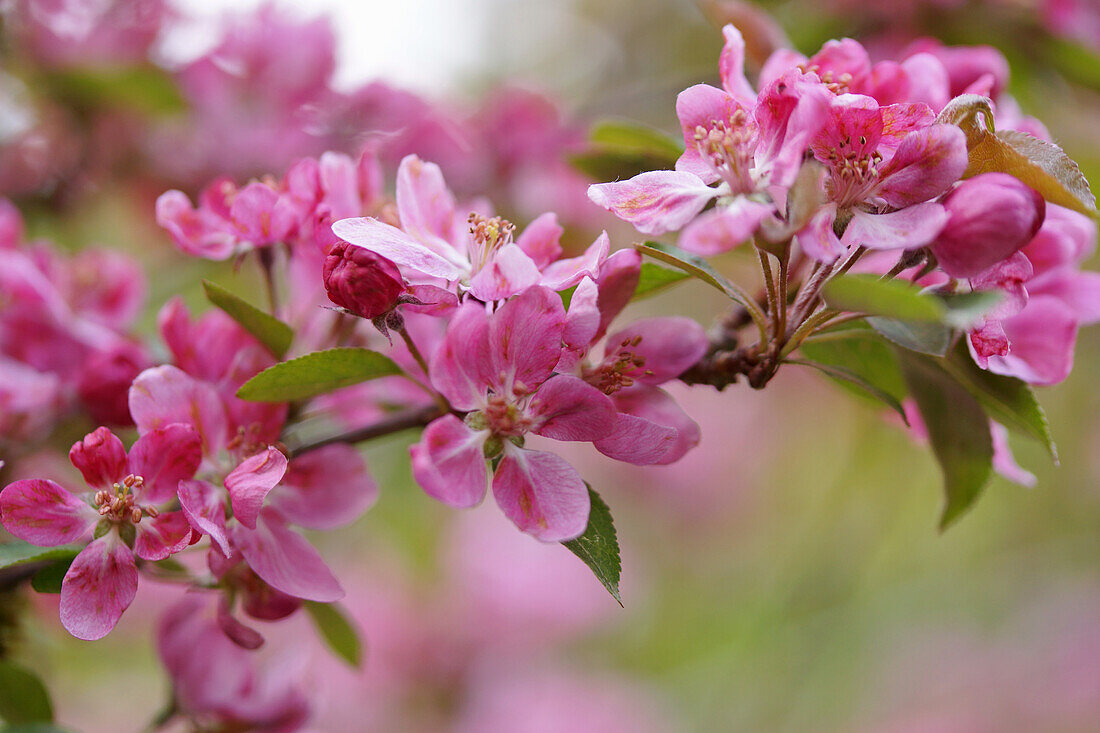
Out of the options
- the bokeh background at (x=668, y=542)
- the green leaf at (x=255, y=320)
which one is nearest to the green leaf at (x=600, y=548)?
the green leaf at (x=255, y=320)

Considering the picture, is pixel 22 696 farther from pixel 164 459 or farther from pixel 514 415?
pixel 514 415

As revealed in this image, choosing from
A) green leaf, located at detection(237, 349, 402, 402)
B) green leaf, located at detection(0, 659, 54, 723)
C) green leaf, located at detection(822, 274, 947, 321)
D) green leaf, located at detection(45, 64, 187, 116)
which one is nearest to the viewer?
green leaf, located at detection(822, 274, 947, 321)

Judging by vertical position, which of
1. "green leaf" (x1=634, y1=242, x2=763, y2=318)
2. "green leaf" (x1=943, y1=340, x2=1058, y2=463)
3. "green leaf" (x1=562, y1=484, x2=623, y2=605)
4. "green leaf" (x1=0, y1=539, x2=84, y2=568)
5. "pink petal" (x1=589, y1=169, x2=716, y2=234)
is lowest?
"green leaf" (x1=0, y1=539, x2=84, y2=568)

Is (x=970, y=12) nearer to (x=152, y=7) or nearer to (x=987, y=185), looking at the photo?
(x=987, y=185)

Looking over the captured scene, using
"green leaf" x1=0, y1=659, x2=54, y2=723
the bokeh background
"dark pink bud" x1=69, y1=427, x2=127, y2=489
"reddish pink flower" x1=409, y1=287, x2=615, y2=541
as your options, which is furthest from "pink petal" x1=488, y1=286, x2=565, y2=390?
the bokeh background

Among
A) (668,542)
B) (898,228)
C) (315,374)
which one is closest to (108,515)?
(315,374)

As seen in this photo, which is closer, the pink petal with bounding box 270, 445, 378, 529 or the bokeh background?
the pink petal with bounding box 270, 445, 378, 529

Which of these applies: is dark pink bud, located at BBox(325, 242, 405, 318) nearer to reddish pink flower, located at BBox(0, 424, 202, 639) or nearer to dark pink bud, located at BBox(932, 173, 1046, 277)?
reddish pink flower, located at BBox(0, 424, 202, 639)

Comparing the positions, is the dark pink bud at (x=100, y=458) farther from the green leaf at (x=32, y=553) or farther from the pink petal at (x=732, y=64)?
the pink petal at (x=732, y=64)
